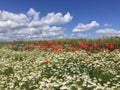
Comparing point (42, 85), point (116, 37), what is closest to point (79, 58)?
point (42, 85)

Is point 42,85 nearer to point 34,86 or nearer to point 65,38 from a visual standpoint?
point 34,86

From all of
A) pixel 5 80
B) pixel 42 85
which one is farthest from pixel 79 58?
pixel 42 85

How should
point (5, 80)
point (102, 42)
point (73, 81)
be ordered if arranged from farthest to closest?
1. point (102, 42)
2. point (5, 80)
3. point (73, 81)

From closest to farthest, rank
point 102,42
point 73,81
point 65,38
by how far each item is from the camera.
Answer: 1. point 73,81
2. point 102,42
3. point 65,38

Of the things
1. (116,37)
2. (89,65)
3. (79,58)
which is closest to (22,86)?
(89,65)

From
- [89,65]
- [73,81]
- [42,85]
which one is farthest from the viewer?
[89,65]

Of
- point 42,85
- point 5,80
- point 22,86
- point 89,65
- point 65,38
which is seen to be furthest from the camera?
point 65,38

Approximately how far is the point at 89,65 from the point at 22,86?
386 cm

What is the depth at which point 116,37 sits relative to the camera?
22391 millimetres

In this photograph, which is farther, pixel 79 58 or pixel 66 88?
pixel 79 58

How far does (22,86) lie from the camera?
297 inches

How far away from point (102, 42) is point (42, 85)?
600 inches

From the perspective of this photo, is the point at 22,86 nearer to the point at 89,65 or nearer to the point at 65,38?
the point at 89,65

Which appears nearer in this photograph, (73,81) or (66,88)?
(66,88)
